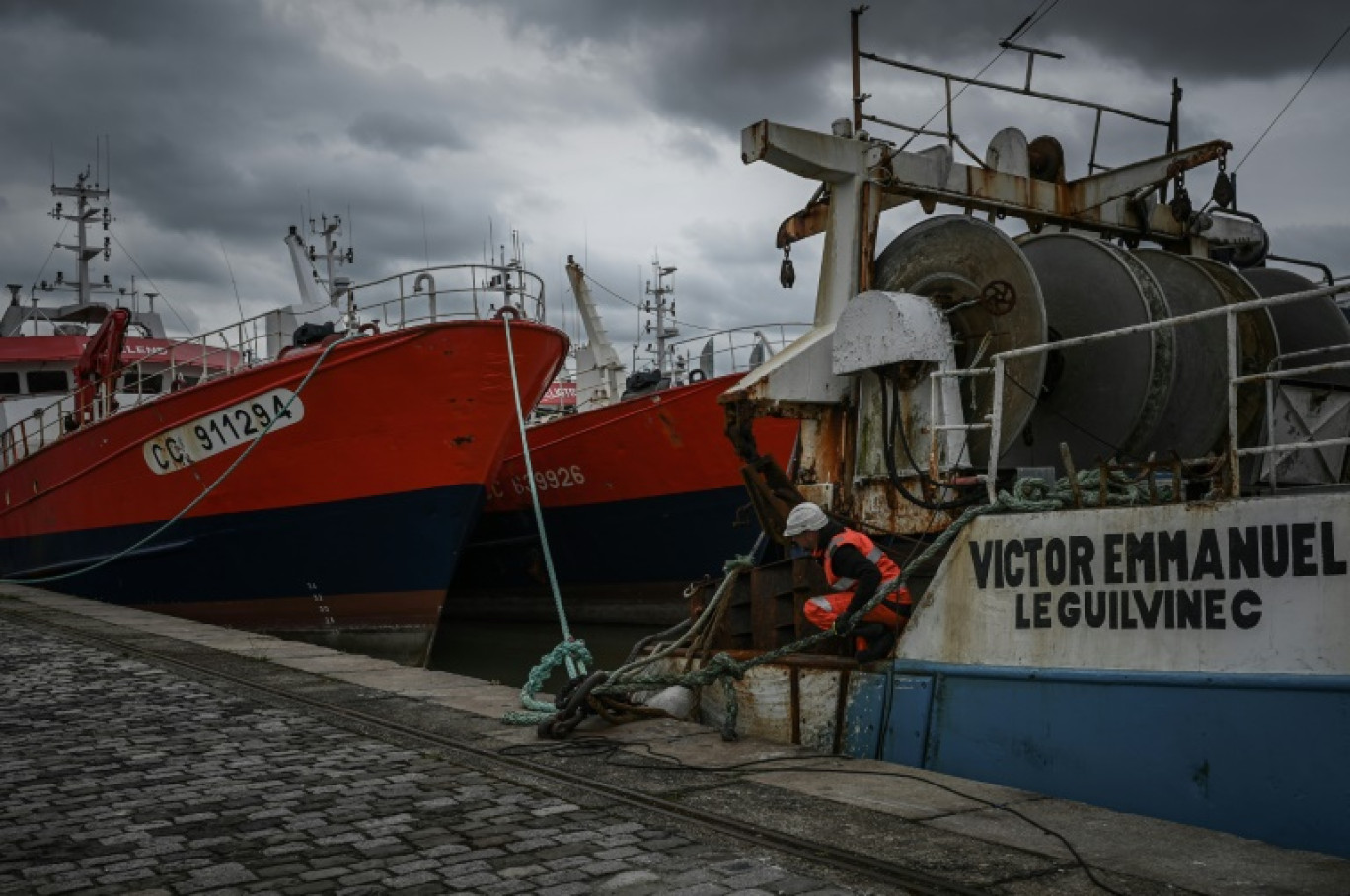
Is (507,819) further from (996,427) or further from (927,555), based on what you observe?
(996,427)

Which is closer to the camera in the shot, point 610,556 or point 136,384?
point 610,556

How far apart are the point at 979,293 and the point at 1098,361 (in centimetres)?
86

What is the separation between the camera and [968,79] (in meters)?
7.86

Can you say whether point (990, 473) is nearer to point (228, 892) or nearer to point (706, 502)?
point (228, 892)

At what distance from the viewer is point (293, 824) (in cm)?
448

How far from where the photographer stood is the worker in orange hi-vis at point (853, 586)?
229 inches

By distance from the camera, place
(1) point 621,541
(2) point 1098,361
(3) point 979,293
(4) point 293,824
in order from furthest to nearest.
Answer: (1) point 621,541 → (2) point 1098,361 → (3) point 979,293 → (4) point 293,824

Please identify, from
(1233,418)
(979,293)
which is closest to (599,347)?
(979,293)

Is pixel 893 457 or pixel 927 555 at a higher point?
pixel 893 457

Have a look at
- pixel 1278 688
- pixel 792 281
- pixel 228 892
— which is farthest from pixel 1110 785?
pixel 792 281

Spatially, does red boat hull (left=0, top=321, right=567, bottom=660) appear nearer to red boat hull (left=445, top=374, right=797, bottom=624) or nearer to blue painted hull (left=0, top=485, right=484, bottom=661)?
blue painted hull (left=0, top=485, right=484, bottom=661)

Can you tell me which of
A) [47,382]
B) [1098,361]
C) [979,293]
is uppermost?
[47,382]

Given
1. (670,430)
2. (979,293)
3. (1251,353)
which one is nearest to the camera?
(979,293)

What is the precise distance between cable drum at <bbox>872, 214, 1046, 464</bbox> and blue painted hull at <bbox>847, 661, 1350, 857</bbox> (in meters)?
1.73
